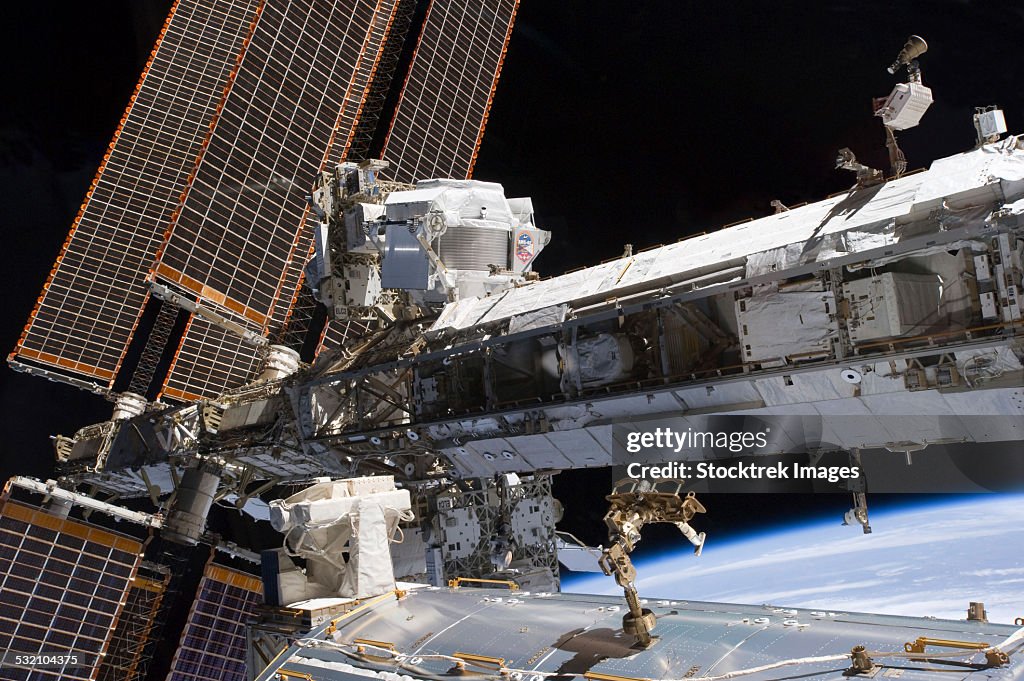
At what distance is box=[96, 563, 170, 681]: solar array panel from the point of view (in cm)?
1247

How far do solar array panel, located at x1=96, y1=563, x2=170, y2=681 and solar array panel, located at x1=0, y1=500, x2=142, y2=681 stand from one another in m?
0.47

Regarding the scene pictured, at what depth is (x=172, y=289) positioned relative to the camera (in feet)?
41.4

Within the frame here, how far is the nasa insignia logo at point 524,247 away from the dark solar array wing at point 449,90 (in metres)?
5.46

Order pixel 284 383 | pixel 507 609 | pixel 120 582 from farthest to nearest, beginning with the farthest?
pixel 120 582 < pixel 284 383 < pixel 507 609

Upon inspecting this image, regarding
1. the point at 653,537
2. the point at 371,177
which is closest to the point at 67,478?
the point at 371,177

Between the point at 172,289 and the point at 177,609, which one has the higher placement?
the point at 172,289

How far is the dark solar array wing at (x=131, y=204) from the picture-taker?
1262 centimetres

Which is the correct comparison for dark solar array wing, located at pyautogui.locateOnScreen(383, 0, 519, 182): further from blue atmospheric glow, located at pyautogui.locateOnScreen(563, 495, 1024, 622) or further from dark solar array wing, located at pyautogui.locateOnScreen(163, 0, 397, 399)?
blue atmospheric glow, located at pyautogui.locateOnScreen(563, 495, 1024, 622)

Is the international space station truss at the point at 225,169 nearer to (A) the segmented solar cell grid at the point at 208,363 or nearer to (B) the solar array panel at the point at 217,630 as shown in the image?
(A) the segmented solar cell grid at the point at 208,363

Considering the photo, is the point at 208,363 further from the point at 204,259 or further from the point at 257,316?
the point at 204,259

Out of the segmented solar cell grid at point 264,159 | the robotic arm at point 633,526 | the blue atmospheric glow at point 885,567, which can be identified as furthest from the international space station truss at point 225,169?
the robotic arm at point 633,526

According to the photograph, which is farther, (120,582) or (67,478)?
(67,478)

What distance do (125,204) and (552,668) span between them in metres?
12.2

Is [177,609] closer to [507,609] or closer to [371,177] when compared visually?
[371,177]
